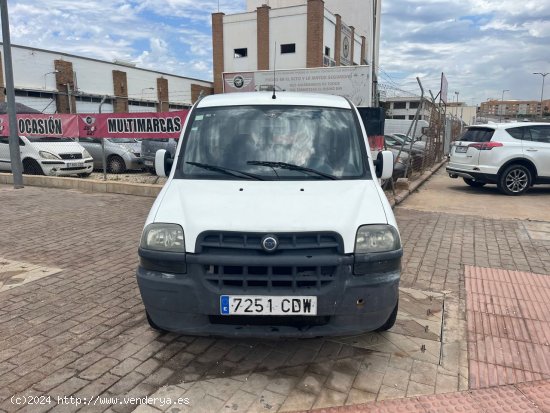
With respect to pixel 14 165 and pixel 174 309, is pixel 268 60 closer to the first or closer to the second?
pixel 14 165

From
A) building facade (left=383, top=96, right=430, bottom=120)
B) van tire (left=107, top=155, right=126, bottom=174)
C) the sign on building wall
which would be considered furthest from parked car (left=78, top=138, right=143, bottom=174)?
building facade (left=383, top=96, right=430, bottom=120)

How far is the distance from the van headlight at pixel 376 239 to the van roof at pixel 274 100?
1641mm

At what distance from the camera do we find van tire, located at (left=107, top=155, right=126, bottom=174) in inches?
547

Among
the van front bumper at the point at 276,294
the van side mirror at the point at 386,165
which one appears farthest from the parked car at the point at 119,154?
the van front bumper at the point at 276,294

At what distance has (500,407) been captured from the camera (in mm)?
2725

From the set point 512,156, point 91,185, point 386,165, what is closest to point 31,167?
point 91,185

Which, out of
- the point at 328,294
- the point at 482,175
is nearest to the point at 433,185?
the point at 482,175

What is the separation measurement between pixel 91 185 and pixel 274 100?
8512 mm

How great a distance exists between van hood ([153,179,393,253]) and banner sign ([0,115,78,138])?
9.52 m

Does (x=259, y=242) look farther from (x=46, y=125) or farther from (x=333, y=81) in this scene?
(x=46, y=125)

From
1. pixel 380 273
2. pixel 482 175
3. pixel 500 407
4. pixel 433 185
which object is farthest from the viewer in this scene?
pixel 433 185

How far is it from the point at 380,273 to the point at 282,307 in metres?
0.71

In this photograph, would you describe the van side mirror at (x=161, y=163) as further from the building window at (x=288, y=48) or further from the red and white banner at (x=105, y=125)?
the building window at (x=288, y=48)

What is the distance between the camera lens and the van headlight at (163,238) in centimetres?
292
